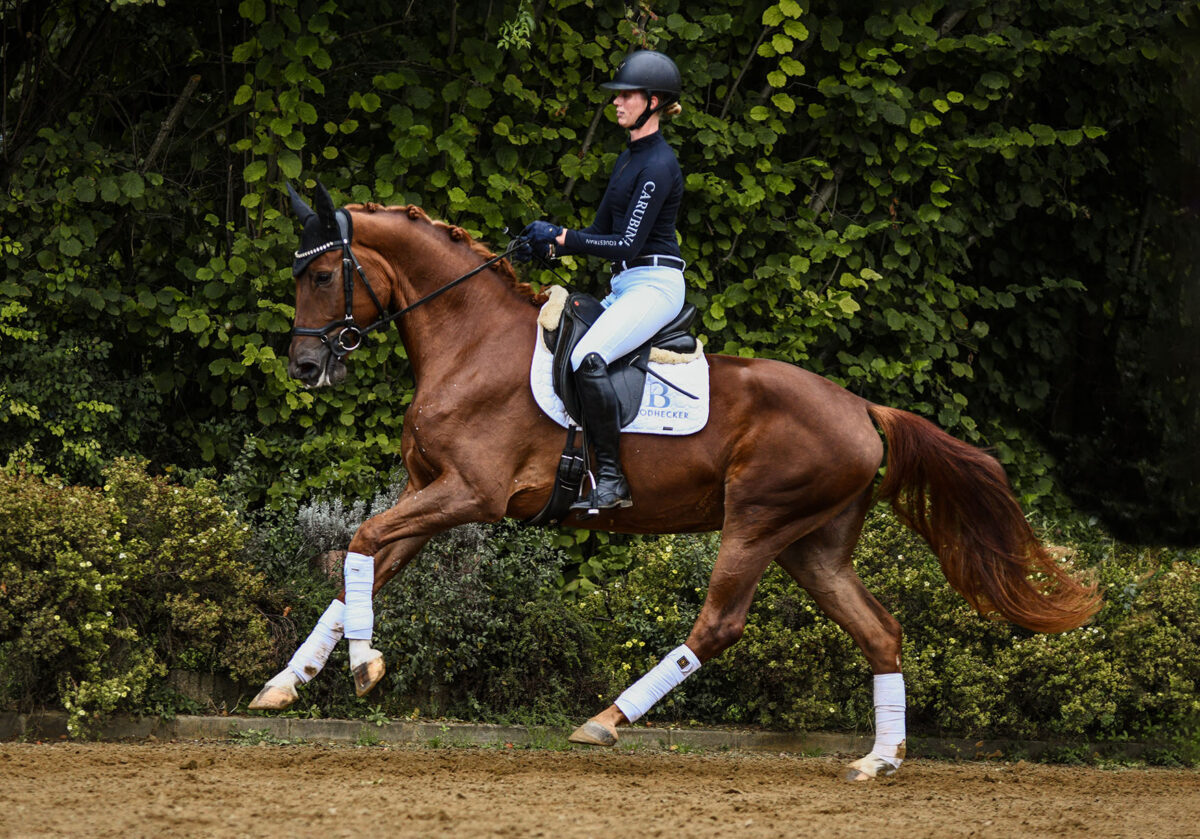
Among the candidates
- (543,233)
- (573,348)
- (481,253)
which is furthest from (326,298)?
(573,348)

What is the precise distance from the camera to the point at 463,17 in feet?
31.8

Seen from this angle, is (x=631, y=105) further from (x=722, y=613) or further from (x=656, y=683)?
(x=656, y=683)

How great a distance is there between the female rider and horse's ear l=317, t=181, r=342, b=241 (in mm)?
923

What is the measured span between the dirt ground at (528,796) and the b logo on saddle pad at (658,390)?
5.56ft

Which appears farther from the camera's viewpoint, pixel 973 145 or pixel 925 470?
pixel 973 145

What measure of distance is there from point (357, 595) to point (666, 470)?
165cm

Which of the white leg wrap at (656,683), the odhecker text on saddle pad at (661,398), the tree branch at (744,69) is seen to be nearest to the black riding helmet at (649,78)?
the odhecker text on saddle pad at (661,398)

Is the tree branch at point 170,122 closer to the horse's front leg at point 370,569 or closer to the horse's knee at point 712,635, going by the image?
the horse's front leg at point 370,569

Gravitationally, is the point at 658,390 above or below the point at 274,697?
above

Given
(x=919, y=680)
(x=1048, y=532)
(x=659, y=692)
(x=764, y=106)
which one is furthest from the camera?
(x=764, y=106)

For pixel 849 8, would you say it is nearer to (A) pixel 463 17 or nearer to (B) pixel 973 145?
(B) pixel 973 145

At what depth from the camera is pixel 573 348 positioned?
668 centimetres

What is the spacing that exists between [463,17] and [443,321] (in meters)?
3.74

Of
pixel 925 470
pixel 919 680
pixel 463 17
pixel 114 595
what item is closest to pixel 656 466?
pixel 925 470
